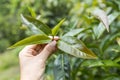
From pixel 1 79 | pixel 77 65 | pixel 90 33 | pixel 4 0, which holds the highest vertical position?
pixel 4 0

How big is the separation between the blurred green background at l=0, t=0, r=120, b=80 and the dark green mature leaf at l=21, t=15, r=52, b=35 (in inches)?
8.6

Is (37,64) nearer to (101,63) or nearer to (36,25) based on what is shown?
(36,25)

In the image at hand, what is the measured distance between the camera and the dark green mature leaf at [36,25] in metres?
1.13

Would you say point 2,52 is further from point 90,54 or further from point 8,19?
point 90,54

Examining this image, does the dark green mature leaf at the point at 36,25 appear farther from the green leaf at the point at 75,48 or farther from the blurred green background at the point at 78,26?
the blurred green background at the point at 78,26

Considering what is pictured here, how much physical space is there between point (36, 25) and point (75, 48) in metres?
0.18

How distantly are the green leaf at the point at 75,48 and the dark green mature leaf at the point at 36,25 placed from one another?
0.08 m

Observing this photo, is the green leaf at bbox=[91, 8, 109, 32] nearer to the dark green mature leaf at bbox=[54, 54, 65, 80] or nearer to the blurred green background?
the blurred green background

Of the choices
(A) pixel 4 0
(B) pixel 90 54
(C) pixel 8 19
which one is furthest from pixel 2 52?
(B) pixel 90 54

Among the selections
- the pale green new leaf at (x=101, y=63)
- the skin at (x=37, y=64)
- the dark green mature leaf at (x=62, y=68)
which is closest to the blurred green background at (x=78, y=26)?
the pale green new leaf at (x=101, y=63)

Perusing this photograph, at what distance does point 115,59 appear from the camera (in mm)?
1382

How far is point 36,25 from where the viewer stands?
1138 mm

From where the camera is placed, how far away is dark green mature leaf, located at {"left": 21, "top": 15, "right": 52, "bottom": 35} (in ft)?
3.70

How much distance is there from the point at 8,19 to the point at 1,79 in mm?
1098
